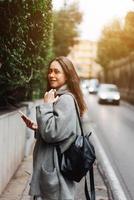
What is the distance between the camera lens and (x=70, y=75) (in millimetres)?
4074

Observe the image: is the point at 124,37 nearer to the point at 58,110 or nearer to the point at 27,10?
the point at 27,10

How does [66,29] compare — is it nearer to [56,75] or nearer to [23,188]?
[23,188]

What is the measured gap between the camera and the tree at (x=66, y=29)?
34750 millimetres

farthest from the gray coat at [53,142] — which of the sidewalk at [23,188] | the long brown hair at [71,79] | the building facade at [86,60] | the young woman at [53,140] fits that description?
the building facade at [86,60]

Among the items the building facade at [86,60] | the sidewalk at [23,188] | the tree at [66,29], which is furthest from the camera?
the building facade at [86,60]

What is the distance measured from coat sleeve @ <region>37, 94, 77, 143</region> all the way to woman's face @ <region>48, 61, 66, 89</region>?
175 mm

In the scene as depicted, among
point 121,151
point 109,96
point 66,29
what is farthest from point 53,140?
point 109,96

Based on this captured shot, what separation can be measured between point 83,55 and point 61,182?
167 metres

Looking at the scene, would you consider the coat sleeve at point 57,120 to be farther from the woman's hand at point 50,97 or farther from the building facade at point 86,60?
the building facade at point 86,60

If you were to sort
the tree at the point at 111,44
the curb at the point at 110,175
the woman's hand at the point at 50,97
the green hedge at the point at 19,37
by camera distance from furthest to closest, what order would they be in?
the tree at the point at 111,44 < the curb at the point at 110,175 < the green hedge at the point at 19,37 < the woman's hand at the point at 50,97

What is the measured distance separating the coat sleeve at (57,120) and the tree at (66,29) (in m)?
29.2

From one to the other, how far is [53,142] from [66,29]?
106 feet

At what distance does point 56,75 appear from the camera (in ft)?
13.4

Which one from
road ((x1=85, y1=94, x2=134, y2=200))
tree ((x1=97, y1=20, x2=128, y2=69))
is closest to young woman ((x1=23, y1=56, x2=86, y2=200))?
road ((x1=85, y1=94, x2=134, y2=200))
